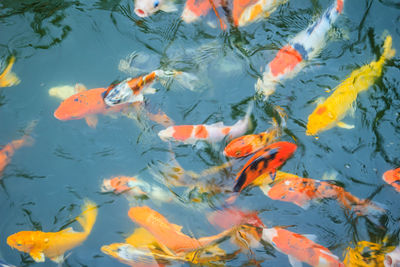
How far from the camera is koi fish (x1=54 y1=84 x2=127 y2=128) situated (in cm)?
351

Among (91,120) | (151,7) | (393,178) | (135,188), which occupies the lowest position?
(135,188)

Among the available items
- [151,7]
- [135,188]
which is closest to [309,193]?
[135,188]

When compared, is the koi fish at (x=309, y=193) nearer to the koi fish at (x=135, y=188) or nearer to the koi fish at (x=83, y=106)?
the koi fish at (x=135, y=188)

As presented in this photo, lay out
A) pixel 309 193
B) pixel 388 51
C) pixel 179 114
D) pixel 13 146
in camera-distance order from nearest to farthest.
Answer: pixel 309 193 < pixel 13 146 < pixel 179 114 < pixel 388 51

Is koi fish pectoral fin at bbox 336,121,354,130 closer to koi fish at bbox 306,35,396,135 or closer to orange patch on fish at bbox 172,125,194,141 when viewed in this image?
koi fish at bbox 306,35,396,135

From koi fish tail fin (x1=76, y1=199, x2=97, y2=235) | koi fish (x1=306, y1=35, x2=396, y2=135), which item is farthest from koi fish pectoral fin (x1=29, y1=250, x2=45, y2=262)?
koi fish (x1=306, y1=35, x2=396, y2=135)

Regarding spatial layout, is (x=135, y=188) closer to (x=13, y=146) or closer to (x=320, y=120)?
(x=13, y=146)

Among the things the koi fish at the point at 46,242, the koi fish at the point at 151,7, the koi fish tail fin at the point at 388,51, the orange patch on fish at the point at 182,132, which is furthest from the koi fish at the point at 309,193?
the koi fish at the point at 151,7

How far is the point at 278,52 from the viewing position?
3.84 m

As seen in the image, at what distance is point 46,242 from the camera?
3.29m

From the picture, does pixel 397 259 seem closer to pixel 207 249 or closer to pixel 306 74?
pixel 207 249

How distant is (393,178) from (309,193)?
34.6 inches

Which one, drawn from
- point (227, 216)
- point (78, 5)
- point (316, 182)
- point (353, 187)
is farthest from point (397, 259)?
point (78, 5)

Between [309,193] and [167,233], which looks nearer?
[167,233]
